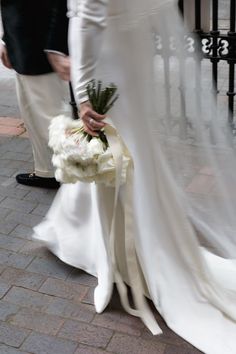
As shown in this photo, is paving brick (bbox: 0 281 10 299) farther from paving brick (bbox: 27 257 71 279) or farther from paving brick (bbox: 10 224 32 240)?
paving brick (bbox: 10 224 32 240)

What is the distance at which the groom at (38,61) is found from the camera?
111 inches

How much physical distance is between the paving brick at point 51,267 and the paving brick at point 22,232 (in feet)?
0.86

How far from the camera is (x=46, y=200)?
12.4ft

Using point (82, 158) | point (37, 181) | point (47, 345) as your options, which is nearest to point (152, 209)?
point (82, 158)

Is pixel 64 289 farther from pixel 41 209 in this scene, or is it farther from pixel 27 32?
pixel 27 32

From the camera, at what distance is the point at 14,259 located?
3211 mm

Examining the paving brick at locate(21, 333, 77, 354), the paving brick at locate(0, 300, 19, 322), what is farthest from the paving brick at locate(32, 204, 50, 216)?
the paving brick at locate(21, 333, 77, 354)

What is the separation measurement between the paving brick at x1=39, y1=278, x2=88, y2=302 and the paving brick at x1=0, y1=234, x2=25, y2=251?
41 cm

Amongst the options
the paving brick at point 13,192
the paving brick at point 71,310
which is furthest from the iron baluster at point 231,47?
the paving brick at point 13,192

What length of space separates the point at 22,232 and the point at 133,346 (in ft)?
4.01

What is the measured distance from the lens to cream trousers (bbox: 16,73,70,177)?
351 cm

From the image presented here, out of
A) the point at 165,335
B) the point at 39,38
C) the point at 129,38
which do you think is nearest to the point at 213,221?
the point at 165,335

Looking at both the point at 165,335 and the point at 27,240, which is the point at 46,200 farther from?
the point at 165,335

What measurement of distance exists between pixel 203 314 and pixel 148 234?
448mm
